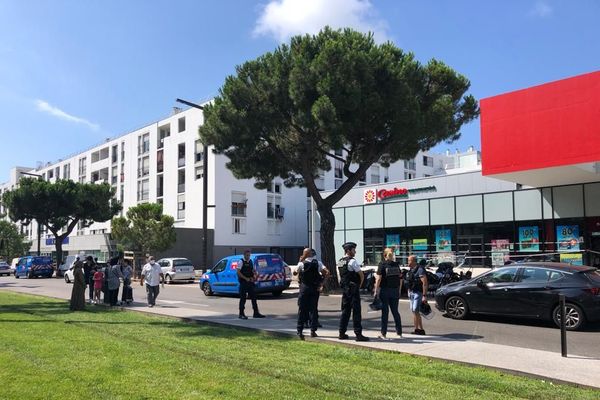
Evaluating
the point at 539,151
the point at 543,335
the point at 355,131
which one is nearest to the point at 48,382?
the point at 543,335

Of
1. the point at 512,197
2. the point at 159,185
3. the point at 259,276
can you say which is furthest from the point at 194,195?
the point at 259,276

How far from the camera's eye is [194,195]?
53.0 m

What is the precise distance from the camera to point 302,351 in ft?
28.5

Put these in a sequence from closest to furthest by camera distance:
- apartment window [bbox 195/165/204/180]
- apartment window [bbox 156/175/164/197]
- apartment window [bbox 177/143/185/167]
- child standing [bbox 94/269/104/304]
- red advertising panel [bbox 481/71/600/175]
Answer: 1. child standing [bbox 94/269/104/304]
2. red advertising panel [bbox 481/71/600/175]
3. apartment window [bbox 195/165/204/180]
4. apartment window [bbox 177/143/185/167]
5. apartment window [bbox 156/175/164/197]

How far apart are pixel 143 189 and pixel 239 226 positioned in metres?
15.0

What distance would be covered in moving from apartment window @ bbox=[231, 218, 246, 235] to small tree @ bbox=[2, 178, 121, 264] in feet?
40.8

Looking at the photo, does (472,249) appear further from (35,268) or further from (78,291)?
(35,268)

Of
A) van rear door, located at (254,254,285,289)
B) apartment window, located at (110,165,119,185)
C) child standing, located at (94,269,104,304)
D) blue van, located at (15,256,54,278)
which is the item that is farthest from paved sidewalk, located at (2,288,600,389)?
apartment window, located at (110,165,119,185)

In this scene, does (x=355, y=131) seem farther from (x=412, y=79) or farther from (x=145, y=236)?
(x=145, y=236)

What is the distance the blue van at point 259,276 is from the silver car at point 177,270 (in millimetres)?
11085

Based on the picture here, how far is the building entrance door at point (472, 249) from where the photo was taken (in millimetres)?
32875

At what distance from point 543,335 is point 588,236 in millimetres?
19285

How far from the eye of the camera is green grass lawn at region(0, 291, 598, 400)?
5.99 m

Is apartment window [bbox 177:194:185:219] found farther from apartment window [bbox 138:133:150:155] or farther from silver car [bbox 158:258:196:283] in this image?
silver car [bbox 158:258:196:283]
